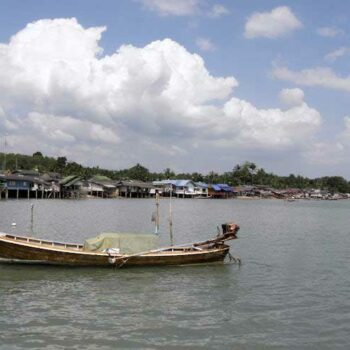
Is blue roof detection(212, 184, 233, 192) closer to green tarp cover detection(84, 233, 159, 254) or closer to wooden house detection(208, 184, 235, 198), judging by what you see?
wooden house detection(208, 184, 235, 198)

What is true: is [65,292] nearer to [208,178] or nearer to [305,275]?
[305,275]

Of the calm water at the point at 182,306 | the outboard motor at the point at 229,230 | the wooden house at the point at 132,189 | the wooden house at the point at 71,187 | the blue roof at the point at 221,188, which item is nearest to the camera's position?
the calm water at the point at 182,306

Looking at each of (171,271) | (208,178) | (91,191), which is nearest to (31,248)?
(171,271)

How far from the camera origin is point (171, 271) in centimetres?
2323

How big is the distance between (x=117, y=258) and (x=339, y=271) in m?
11.7

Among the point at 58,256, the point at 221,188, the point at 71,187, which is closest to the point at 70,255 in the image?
the point at 58,256

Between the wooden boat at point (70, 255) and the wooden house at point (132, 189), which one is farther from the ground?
the wooden house at point (132, 189)

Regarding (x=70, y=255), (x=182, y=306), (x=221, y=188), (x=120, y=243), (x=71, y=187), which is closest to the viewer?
(x=182, y=306)

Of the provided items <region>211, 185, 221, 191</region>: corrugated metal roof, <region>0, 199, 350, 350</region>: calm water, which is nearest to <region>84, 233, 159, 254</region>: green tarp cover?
<region>0, 199, 350, 350</region>: calm water

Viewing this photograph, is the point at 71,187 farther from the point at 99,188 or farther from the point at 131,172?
the point at 131,172

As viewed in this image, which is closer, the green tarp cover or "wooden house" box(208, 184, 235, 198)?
the green tarp cover

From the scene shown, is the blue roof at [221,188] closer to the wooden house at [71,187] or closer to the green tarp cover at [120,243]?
the wooden house at [71,187]

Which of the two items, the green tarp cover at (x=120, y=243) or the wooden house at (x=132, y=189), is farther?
the wooden house at (x=132, y=189)

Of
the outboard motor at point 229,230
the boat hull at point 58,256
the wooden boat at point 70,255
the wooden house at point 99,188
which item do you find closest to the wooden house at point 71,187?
the wooden house at point 99,188
